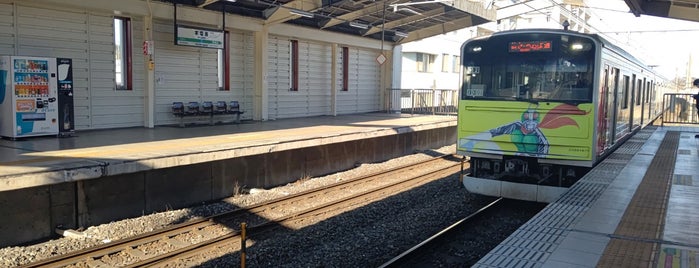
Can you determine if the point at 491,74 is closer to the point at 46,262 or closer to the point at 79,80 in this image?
the point at 46,262

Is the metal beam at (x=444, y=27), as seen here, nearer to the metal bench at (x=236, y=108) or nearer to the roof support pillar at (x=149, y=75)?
the metal bench at (x=236, y=108)

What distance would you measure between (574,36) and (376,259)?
463 cm

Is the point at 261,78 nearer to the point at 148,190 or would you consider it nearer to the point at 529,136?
the point at 148,190

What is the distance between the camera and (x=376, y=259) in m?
7.23

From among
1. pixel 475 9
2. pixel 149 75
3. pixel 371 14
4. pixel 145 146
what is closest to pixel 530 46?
pixel 145 146

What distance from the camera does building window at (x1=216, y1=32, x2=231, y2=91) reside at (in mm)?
15711

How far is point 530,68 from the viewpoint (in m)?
8.77

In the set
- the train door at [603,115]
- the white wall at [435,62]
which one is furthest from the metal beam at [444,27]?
the train door at [603,115]

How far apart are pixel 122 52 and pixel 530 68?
9.43 meters

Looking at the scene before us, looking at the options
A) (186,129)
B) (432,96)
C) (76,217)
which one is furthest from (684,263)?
(432,96)

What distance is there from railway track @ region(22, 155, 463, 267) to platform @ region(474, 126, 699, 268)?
3.19m

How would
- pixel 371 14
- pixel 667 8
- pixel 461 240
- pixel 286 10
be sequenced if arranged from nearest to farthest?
pixel 461 240, pixel 667 8, pixel 286 10, pixel 371 14

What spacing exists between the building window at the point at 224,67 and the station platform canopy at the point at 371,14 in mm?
A: 1081

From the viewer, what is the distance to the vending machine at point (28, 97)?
1005 centimetres
